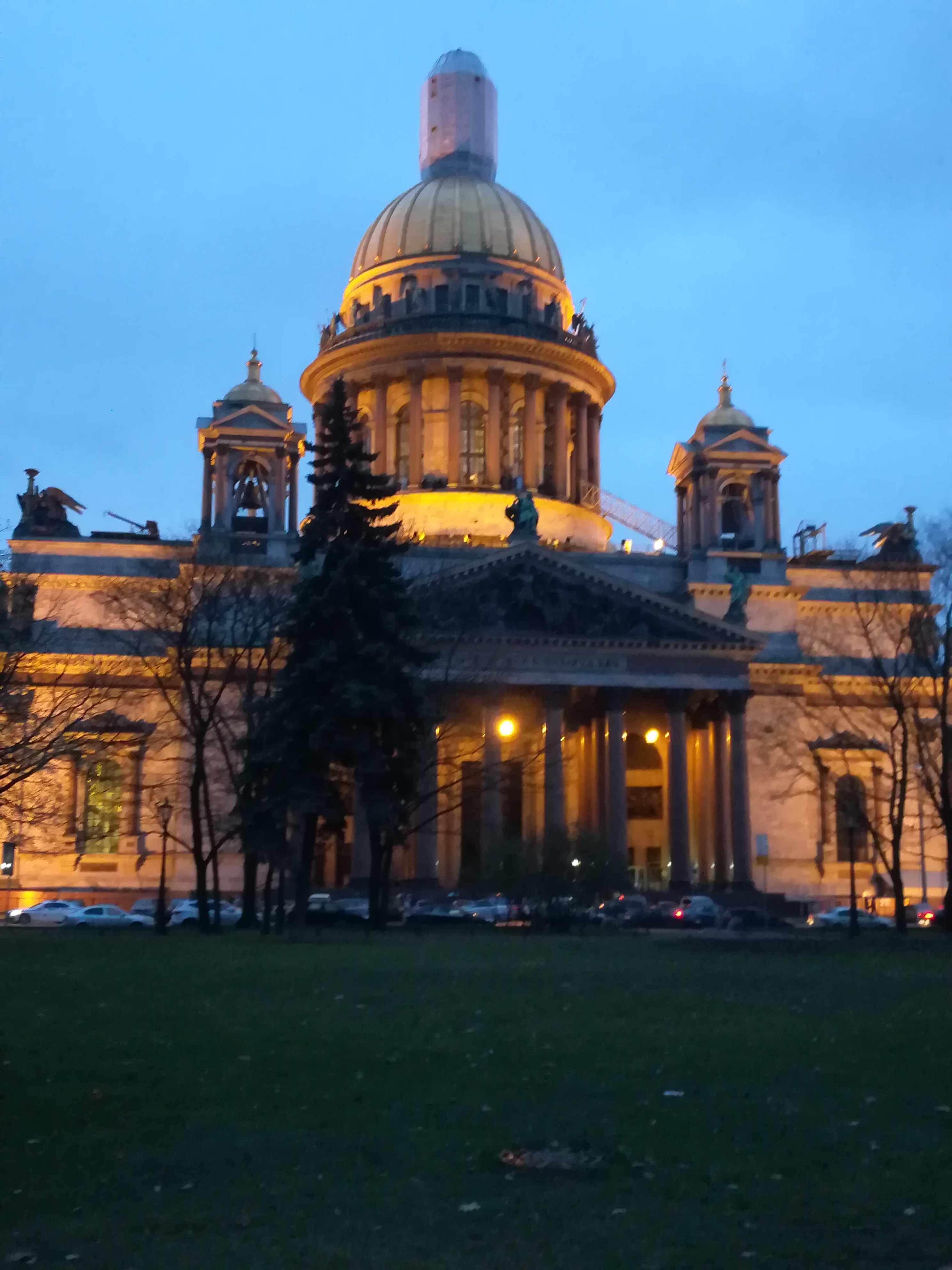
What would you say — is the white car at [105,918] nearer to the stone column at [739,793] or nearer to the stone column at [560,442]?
the stone column at [739,793]

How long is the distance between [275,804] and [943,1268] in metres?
27.9

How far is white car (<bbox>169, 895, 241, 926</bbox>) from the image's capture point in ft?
149

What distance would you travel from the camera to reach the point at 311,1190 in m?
8.17

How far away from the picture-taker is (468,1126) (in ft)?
32.1

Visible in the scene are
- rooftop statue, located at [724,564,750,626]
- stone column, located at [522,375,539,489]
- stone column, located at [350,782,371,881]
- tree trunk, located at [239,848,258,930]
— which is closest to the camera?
tree trunk, located at [239,848,258,930]

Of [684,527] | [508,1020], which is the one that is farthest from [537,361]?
[508,1020]

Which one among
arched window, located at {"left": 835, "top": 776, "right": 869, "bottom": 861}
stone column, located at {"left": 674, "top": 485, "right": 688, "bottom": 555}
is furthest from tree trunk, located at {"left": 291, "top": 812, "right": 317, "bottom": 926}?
stone column, located at {"left": 674, "top": 485, "right": 688, "bottom": 555}

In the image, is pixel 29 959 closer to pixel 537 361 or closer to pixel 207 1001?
pixel 207 1001

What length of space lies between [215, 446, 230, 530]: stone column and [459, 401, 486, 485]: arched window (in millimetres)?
14016

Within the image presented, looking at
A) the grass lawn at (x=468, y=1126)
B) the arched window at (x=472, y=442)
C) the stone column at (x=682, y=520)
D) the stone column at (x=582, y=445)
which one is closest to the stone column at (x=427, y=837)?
the stone column at (x=682, y=520)

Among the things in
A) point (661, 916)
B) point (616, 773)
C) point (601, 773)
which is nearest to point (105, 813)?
point (601, 773)

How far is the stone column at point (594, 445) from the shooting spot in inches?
3017

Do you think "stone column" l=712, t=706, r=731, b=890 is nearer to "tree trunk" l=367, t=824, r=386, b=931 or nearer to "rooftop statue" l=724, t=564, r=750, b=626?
"rooftop statue" l=724, t=564, r=750, b=626

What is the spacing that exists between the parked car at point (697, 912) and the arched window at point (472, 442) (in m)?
28.7
